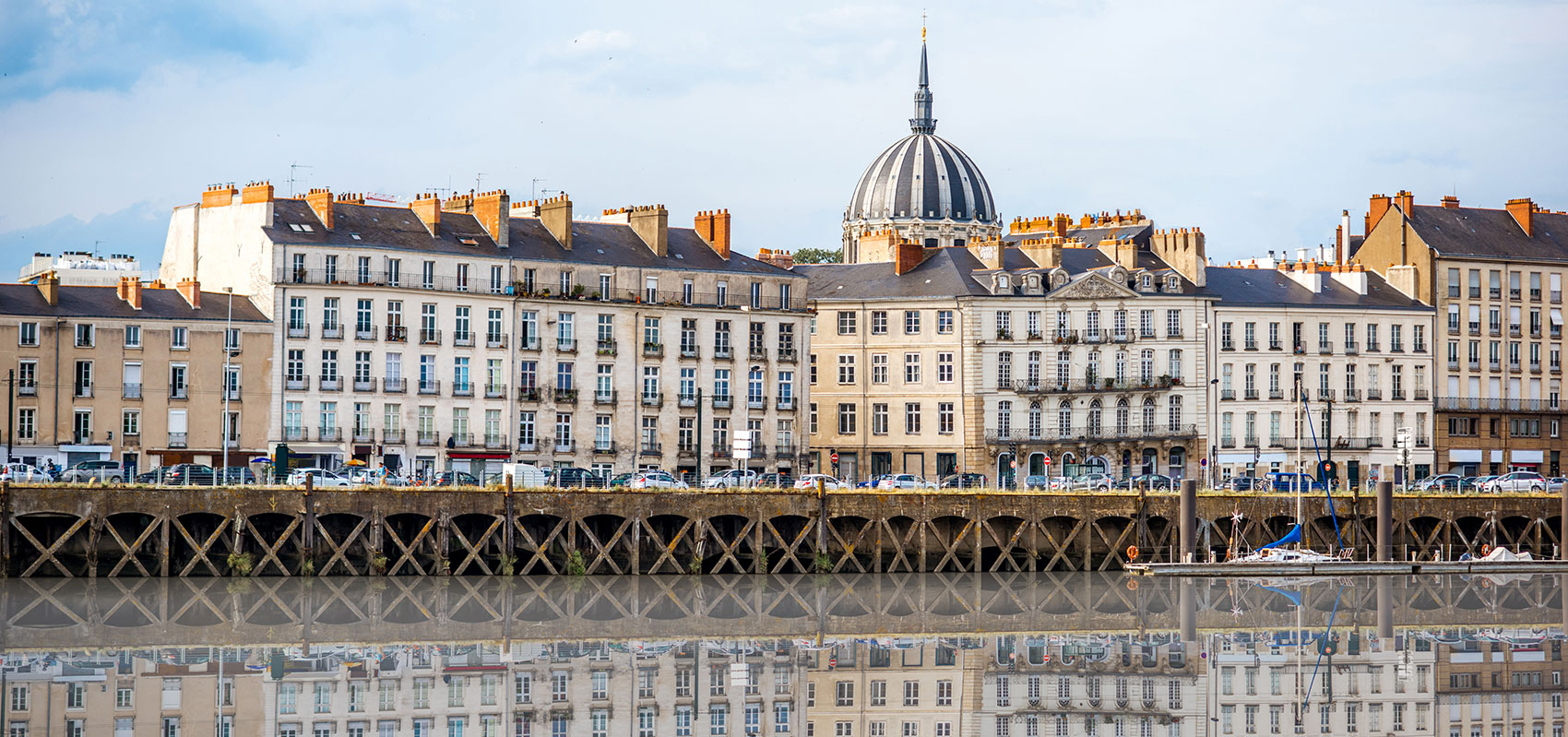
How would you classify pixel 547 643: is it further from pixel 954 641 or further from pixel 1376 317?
pixel 1376 317

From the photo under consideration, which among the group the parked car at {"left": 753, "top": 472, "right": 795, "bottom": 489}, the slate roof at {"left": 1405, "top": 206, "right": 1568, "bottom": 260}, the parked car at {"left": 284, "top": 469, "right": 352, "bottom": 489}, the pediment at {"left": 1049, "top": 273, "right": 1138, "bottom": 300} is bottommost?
the parked car at {"left": 753, "top": 472, "right": 795, "bottom": 489}

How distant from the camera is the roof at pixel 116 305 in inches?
3081

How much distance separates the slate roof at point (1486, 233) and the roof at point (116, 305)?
2115 inches

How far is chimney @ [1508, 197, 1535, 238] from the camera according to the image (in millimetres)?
109188

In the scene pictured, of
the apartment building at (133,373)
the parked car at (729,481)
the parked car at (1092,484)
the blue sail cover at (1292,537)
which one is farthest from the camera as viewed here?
the parked car at (1092,484)

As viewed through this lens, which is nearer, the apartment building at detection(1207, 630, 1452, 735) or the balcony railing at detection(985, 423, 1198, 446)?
the apartment building at detection(1207, 630, 1452, 735)

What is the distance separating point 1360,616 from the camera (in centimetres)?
6084

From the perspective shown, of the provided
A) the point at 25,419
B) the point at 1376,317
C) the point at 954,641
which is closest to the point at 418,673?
the point at 954,641

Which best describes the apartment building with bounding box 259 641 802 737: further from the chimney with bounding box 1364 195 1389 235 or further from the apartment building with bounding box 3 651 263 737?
the chimney with bounding box 1364 195 1389 235

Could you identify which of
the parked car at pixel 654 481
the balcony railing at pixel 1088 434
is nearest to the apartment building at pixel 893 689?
the parked car at pixel 654 481

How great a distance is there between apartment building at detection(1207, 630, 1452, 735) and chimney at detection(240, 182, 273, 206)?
4181 centimetres

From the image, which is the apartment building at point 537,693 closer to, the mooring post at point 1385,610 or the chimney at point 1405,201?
the mooring post at point 1385,610

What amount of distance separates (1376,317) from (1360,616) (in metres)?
43.4

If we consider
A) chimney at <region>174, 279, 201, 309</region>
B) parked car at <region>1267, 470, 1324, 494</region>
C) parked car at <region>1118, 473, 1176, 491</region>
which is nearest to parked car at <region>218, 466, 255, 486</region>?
chimney at <region>174, 279, 201, 309</region>
